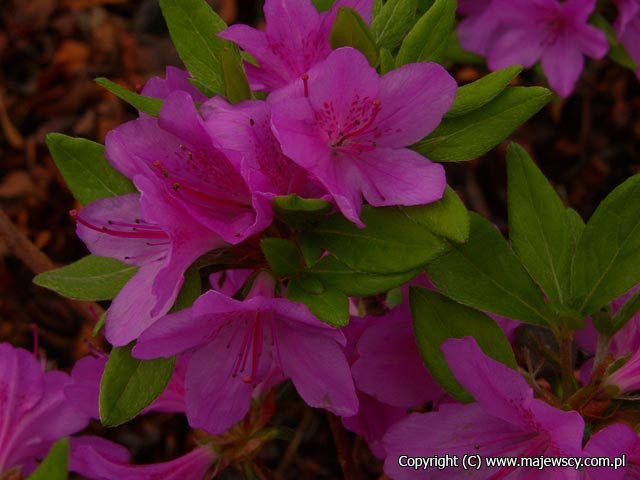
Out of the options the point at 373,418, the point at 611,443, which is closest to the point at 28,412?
the point at 373,418

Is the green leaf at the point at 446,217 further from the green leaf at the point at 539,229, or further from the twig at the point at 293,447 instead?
the twig at the point at 293,447

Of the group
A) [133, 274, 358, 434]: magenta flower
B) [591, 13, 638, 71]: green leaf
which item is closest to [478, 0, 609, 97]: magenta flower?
[591, 13, 638, 71]: green leaf

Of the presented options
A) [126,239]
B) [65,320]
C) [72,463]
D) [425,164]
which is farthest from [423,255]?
[65,320]

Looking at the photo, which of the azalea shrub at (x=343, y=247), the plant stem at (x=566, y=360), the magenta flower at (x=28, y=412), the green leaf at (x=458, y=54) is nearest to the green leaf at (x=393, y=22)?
the azalea shrub at (x=343, y=247)

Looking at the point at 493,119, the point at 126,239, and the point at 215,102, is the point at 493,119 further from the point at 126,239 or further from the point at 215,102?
the point at 126,239

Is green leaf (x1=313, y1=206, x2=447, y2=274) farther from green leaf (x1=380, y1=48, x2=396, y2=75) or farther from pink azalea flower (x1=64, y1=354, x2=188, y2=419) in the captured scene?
pink azalea flower (x1=64, y1=354, x2=188, y2=419)

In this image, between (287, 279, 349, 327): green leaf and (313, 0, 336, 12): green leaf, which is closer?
(287, 279, 349, 327): green leaf

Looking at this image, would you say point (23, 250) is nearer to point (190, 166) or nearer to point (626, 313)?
point (190, 166)
